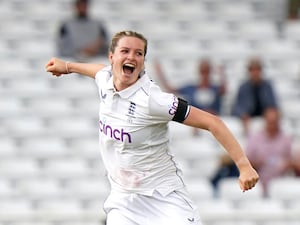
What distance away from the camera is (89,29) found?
41.5 ft

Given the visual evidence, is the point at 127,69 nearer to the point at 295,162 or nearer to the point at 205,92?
the point at 295,162

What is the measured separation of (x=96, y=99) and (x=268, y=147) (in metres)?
1.81

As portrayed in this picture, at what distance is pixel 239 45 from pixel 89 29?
1.59 m

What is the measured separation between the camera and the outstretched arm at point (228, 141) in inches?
271

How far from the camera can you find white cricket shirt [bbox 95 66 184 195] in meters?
7.20

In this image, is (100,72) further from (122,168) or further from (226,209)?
(226,209)

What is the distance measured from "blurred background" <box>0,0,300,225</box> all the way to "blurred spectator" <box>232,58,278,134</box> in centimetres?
14

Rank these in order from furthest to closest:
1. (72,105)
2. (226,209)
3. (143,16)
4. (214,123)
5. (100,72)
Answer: (143,16) < (72,105) < (226,209) < (100,72) < (214,123)

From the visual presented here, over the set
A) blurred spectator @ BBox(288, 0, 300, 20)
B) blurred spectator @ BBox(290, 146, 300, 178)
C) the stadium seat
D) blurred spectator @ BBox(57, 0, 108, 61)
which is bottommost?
the stadium seat

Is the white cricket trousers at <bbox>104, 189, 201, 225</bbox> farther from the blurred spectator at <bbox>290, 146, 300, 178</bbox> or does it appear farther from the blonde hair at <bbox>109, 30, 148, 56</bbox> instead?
the blurred spectator at <bbox>290, 146, 300, 178</bbox>

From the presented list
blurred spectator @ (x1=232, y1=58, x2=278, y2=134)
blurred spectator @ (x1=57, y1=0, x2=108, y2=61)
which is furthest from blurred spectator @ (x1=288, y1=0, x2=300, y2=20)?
blurred spectator @ (x1=57, y1=0, x2=108, y2=61)

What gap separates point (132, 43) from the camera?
716 cm

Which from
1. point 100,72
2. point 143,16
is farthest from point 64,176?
point 100,72

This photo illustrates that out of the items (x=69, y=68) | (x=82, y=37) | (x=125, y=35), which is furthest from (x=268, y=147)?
(x=125, y=35)
